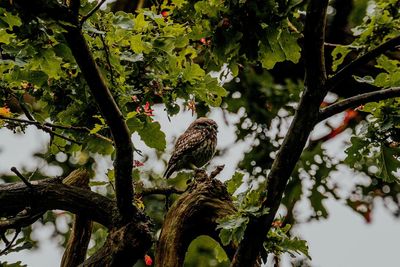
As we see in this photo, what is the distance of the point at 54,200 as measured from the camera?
3.56 m

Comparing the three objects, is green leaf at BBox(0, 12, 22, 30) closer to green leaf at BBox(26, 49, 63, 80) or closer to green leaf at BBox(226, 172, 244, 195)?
green leaf at BBox(26, 49, 63, 80)

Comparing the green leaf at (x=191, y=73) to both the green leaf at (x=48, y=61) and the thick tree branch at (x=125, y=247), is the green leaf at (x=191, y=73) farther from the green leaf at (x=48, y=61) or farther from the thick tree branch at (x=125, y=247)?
the thick tree branch at (x=125, y=247)

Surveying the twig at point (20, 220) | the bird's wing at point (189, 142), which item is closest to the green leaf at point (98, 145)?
the twig at point (20, 220)

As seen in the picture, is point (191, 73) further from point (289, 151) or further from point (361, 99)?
point (361, 99)

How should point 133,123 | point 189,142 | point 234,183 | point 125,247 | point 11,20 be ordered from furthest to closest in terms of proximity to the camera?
1. point 189,142
2. point 234,183
3. point 125,247
4. point 133,123
5. point 11,20

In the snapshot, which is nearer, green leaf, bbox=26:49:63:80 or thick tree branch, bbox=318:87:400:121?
green leaf, bbox=26:49:63:80

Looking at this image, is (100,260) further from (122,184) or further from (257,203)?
(257,203)

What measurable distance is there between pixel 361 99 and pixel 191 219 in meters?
1.27

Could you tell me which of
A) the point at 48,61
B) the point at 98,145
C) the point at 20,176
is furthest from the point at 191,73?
the point at 20,176

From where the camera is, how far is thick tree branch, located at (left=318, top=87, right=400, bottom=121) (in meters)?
3.01

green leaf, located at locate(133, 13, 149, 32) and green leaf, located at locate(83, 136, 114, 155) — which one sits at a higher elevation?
green leaf, located at locate(133, 13, 149, 32)

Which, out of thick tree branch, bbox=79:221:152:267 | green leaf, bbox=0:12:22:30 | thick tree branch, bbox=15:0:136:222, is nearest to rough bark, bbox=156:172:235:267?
thick tree branch, bbox=79:221:152:267

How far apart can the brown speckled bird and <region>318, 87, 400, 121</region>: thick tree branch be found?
2449 mm

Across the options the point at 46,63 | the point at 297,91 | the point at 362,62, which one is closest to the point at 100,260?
the point at 46,63
